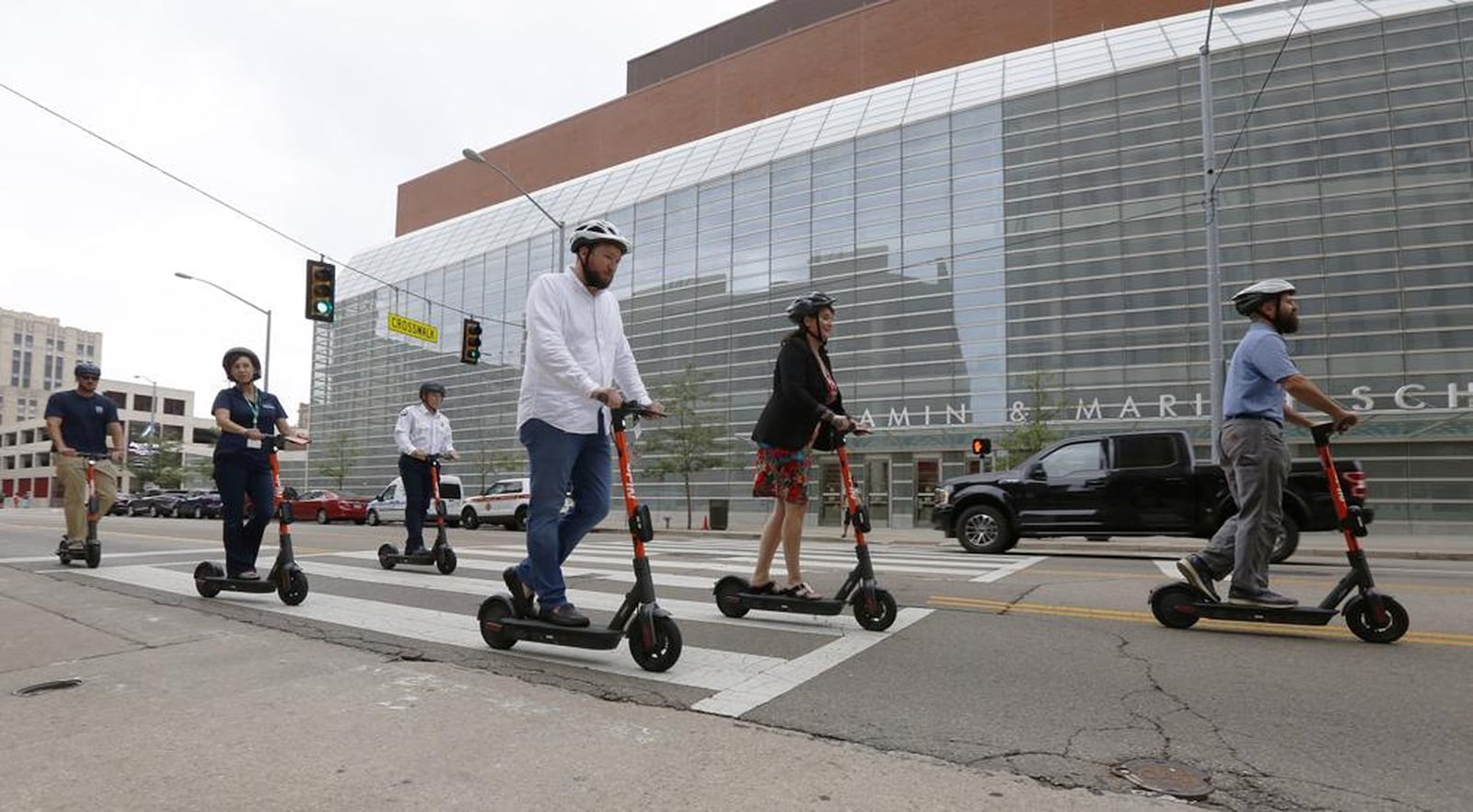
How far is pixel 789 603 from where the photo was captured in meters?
4.77

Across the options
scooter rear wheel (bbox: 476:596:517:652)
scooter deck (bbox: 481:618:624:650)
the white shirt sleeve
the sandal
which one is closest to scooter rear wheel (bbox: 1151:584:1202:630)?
the sandal

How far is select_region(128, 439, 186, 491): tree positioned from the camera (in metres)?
55.0

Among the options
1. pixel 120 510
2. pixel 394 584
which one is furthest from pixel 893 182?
pixel 120 510

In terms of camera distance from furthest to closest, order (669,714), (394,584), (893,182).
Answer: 1. (893,182)
2. (394,584)
3. (669,714)

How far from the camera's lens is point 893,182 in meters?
29.8

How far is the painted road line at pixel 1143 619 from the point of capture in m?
4.47

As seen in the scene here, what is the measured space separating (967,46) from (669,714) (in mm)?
35028

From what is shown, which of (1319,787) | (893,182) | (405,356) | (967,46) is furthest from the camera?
(405,356)

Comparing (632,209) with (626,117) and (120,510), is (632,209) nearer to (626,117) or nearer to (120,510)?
(626,117)

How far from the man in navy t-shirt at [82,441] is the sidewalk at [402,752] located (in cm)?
508

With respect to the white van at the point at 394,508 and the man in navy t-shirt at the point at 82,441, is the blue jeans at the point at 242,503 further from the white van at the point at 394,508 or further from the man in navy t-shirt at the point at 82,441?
the white van at the point at 394,508

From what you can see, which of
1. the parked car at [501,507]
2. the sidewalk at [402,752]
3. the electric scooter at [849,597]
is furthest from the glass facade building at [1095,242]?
the sidewalk at [402,752]

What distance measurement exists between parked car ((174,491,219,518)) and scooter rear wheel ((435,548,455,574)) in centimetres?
3408

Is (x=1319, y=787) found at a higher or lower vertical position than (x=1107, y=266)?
lower
